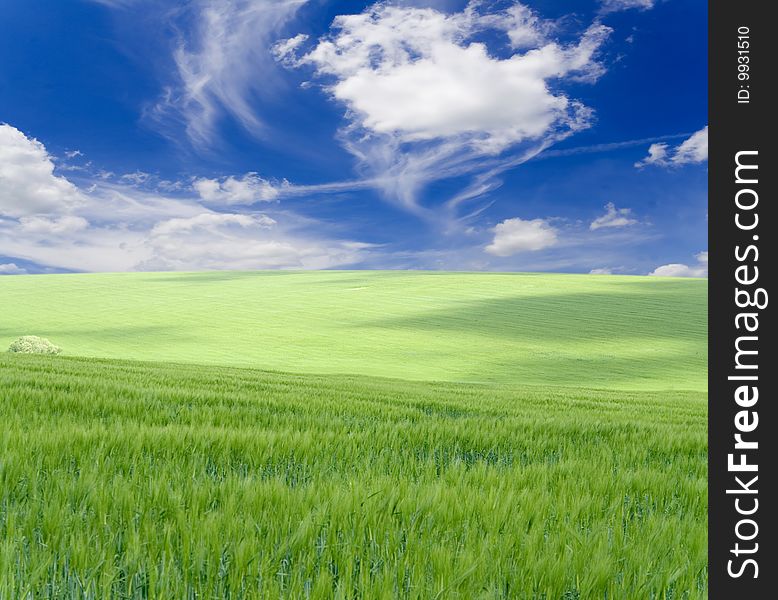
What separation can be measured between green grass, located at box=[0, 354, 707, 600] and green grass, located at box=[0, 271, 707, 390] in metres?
37.7

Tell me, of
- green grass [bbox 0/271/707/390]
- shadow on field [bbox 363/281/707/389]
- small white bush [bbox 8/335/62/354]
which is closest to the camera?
small white bush [bbox 8/335/62/354]

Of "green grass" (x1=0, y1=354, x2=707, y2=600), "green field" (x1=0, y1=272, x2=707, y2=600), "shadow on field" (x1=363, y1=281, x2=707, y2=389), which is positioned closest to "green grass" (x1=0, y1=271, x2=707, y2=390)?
"shadow on field" (x1=363, y1=281, x2=707, y2=389)

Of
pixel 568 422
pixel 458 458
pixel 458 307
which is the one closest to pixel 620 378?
pixel 458 307

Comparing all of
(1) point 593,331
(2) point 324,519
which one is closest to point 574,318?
(1) point 593,331

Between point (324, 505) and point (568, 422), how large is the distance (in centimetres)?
533

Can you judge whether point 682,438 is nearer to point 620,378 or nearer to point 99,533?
point 99,533

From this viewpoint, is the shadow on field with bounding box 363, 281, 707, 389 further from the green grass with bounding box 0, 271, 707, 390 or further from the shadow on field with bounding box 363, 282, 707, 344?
the green grass with bounding box 0, 271, 707, 390

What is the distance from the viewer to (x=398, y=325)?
61688 millimetres

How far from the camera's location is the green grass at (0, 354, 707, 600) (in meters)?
2.11

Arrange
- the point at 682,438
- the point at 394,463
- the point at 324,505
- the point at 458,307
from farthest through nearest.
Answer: the point at 458,307 < the point at 682,438 < the point at 394,463 < the point at 324,505

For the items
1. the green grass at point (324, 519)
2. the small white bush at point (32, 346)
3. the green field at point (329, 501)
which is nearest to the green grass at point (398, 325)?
the small white bush at point (32, 346)

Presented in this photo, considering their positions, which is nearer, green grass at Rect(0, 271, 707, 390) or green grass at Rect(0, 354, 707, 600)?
green grass at Rect(0, 354, 707, 600)

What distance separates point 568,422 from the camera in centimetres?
736

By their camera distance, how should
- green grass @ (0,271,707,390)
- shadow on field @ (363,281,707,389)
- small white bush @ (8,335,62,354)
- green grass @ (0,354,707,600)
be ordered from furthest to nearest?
green grass @ (0,271,707,390)
shadow on field @ (363,281,707,389)
small white bush @ (8,335,62,354)
green grass @ (0,354,707,600)
